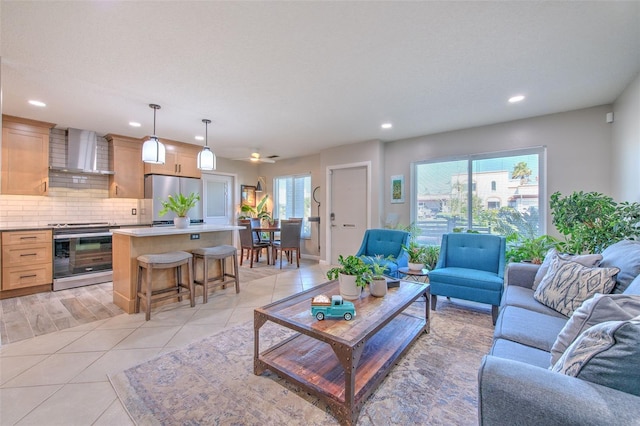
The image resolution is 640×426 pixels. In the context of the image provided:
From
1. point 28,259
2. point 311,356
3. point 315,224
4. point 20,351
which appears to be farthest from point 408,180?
point 28,259

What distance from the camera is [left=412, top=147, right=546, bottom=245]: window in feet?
12.5

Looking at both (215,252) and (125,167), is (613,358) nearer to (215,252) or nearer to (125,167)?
(215,252)

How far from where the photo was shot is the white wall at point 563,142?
333 centimetres

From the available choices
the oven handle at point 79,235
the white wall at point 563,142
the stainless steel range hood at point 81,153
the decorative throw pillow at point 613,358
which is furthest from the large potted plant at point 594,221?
the stainless steel range hood at point 81,153

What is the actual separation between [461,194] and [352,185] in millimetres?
1994

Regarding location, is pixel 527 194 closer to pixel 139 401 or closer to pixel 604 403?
pixel 604 403

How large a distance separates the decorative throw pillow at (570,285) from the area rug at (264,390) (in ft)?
2.16

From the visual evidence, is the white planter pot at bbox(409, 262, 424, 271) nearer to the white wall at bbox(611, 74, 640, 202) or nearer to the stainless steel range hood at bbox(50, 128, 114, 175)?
the white wall at bbox(611, 74, 640, 202)

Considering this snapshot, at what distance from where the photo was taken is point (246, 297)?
3.56 m

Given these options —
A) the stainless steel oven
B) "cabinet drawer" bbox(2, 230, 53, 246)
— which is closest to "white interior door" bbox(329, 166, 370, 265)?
the stainless steel oven

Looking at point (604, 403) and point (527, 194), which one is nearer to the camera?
point (604, 403)

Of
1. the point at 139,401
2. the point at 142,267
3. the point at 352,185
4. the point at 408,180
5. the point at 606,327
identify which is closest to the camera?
→ the point at 606,327

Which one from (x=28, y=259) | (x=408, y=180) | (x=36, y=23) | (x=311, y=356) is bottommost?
(x=311, y=356)

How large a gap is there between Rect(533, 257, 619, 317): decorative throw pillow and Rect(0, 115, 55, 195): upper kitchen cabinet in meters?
6.39
